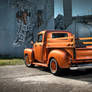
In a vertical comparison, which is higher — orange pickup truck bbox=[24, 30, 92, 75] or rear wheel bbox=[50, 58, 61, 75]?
orange pickup truck bbox=[24, 30, 92, 75]

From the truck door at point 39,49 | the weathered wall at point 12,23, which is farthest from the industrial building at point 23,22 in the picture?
the truck door at point 39,49

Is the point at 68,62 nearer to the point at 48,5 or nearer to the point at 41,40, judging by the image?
the point at 41,40

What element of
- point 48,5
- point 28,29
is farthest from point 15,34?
point 48,5

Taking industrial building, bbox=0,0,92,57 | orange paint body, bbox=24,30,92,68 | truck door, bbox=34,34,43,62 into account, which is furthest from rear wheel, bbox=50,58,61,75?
industrial building, bbox=0,0,92,57

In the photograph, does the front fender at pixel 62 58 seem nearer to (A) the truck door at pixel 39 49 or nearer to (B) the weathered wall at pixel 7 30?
(A) the truck door at pixel 39 49

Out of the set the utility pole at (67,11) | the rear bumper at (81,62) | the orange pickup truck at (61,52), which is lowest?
the rear bumper at (81,62)

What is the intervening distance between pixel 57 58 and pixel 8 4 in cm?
1173

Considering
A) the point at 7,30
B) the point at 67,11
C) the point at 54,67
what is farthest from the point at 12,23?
the point at 54,67

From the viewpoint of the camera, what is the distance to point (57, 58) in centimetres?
694

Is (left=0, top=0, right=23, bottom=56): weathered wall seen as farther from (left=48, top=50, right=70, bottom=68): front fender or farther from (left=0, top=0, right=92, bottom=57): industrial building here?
(left=48, top=50, right=70, bottom=68): front fender

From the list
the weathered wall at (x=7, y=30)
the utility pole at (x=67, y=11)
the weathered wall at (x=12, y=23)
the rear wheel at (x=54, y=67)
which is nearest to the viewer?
the rear wheel at (x=54, y=67)

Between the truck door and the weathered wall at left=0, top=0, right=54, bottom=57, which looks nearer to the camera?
the truck door

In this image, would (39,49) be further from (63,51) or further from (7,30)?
(7,30)

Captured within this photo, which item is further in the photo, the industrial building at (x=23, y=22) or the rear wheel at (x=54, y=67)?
the industrial building at (x=23, y=22)
